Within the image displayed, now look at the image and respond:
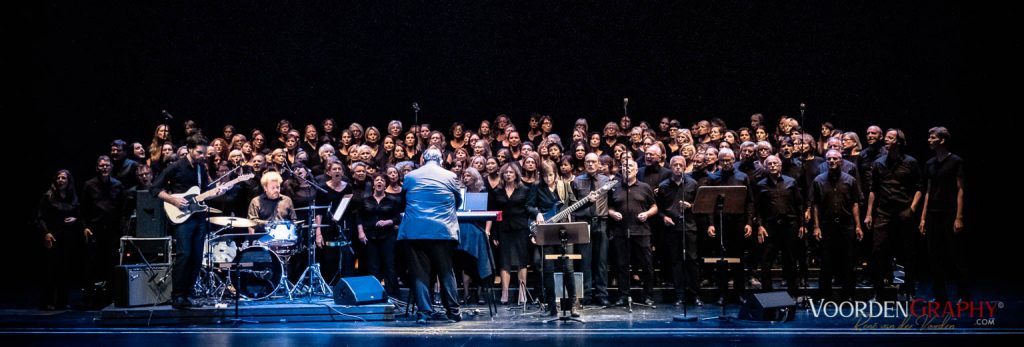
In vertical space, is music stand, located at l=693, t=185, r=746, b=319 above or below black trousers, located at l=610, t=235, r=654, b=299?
above

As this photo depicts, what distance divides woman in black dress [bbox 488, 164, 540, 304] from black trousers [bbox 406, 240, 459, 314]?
160 centimetres

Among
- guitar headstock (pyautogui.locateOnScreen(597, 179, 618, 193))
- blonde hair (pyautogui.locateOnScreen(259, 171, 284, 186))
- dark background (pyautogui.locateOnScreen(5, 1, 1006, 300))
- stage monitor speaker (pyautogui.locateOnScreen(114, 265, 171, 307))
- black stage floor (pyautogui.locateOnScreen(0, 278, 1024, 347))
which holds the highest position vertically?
dark background (pyautogui.locateOnScreen(5, 1, 1006, 300))

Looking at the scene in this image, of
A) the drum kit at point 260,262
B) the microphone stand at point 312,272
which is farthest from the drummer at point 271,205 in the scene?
the microphone stand at point 312,272

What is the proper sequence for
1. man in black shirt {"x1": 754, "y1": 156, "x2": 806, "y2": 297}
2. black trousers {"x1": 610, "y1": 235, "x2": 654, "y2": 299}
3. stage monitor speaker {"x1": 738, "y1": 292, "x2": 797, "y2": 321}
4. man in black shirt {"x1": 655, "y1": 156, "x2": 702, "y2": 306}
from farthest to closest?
black trousers {"x1": 610, "y1": 235, "x2": 654, "y2": 299}, man in black shirt {"x1": 655, "y1": 156, "x2": 702, "y2": 306}, man in black shirt {"x1": 754, "y1": 156, "x2": 806, "y2": 297}, stage monitor speaker {"x1": 738, "y1": 292, "x2": 797, "y2": 321}

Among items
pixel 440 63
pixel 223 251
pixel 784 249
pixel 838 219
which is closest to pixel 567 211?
pixel 784 249

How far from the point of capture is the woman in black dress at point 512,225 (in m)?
9.50

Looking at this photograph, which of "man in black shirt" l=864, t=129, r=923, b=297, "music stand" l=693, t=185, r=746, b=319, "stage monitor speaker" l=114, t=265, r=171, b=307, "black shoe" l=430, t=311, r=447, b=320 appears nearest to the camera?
"black shoe" l=430, t=311, r=447, b=320

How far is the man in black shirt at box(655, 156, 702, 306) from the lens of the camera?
363 inches

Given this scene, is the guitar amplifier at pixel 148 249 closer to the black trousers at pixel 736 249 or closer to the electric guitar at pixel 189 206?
the electric guitar at pixel 189 206

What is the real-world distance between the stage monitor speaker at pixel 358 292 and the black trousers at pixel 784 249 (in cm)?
394

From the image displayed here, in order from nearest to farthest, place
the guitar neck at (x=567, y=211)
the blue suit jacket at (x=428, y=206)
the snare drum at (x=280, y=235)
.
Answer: the blue suit jacket at (x=428, y=206) < the guitar neck at (x=567, y=211) < the snare drum at (x=280, y=235)

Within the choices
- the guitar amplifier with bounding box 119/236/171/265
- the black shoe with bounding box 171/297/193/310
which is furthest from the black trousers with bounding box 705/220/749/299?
the guitar amplifier with bounding box 119/236/171/265

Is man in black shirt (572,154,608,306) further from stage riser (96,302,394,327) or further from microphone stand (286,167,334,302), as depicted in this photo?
microphone stand (286,167,334,302)

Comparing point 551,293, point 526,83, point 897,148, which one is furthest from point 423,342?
point 526,83
